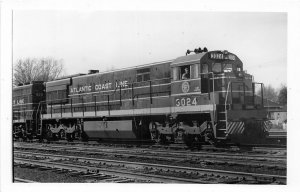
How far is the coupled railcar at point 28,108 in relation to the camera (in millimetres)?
15703

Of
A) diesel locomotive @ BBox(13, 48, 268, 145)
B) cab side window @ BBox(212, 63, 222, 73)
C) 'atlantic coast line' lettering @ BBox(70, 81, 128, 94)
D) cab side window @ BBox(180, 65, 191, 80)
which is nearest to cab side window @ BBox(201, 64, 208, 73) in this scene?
diesel locomotive @ BBox(13, 48, 268, 145)

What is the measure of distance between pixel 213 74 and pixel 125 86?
A: 134 inches

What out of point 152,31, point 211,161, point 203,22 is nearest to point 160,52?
point 152,31

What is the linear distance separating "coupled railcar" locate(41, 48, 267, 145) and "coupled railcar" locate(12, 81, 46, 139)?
2699 millimetres

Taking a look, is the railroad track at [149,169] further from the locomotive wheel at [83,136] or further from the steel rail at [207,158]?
the locomotive wheel at [83,136]

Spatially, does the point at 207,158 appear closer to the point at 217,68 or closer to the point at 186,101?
the point at 186,101

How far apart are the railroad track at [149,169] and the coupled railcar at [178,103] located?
7.67 feet

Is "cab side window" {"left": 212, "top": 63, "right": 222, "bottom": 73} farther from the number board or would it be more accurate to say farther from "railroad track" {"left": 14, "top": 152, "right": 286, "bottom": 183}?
"railroad track" {"left": 14, "top": 152, "right": 286, "bottom": 183}

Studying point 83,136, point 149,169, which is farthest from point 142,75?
point 149,169

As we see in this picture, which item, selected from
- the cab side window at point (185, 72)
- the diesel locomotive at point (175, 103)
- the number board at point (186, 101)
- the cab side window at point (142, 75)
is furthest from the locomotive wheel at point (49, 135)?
the cab side window at point (185, 72)

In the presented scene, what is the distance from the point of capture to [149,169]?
762 centimetres

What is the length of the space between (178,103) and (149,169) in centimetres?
310
